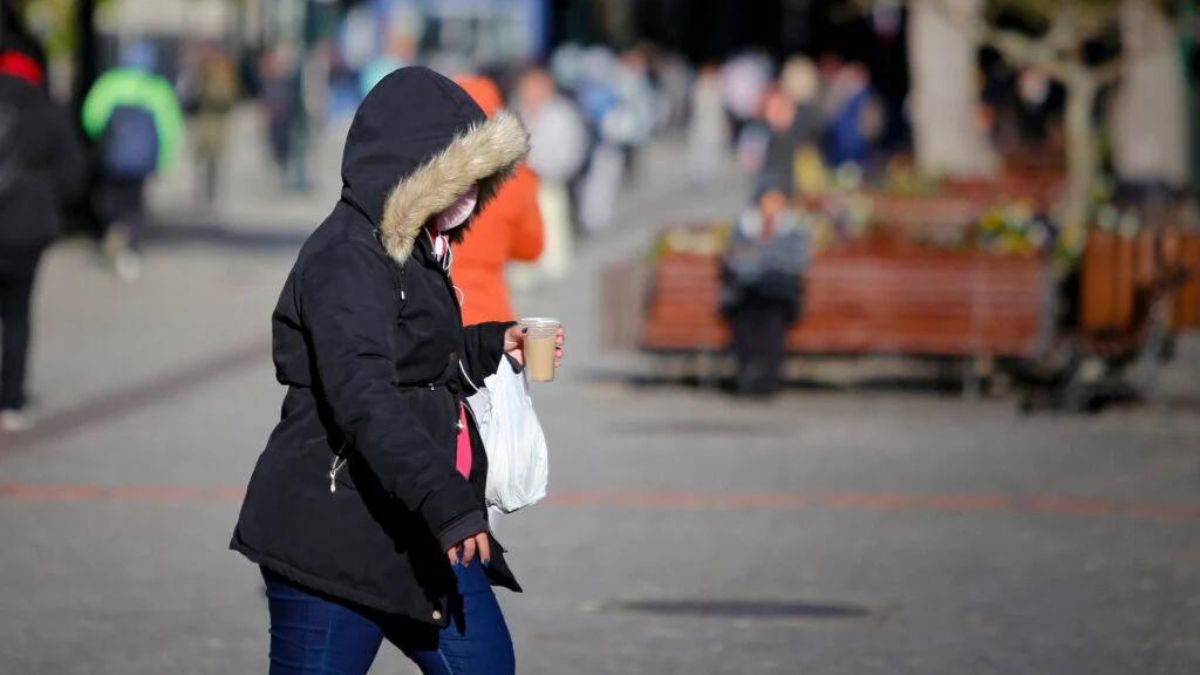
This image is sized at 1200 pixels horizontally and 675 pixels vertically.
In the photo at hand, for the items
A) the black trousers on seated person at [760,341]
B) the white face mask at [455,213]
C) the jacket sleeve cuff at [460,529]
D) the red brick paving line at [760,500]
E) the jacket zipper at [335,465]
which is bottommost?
the red brick paving line at [760,500]

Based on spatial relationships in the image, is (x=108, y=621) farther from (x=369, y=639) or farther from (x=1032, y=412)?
(x=1032, y=412)

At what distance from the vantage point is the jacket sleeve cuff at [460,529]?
447 cm

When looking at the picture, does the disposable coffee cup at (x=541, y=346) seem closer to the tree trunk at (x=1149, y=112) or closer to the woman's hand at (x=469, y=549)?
the woman's hand at (x=469, y=549)

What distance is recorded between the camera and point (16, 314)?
41.0 feet

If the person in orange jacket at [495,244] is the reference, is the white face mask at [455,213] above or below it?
above

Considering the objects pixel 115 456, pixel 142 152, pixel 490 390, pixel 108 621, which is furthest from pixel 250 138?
pixel 490 390

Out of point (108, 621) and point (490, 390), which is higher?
point (490, 390)

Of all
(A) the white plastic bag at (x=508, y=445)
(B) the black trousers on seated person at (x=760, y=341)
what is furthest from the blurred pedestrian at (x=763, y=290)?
(A) the white plastic bag at (x=508, y=445)

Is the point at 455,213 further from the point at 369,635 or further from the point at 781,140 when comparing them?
the point at 781,140

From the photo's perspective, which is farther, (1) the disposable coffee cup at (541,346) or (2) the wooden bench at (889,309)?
(2) the wooden bench at (889,309)

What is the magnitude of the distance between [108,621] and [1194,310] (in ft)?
25.6

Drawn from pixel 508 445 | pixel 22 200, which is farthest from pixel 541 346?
pixel 22 200

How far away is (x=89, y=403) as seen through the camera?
13641 mm

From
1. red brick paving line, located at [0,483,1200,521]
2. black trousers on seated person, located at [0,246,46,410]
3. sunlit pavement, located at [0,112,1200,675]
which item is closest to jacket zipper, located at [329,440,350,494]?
sunlit pavement, located at [0,112,1200,675]
